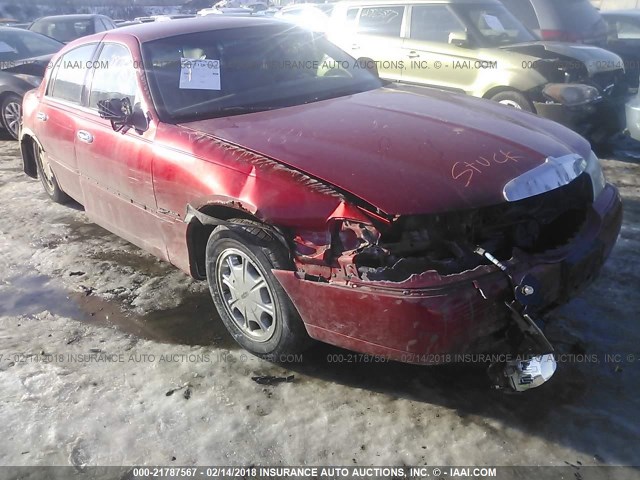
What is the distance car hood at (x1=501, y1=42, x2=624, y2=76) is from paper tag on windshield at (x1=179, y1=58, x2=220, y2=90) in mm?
4206

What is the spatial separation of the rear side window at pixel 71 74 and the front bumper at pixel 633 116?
209 inches

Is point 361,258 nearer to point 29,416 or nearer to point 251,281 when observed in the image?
point 251,281

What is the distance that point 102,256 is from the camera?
14.2 ft

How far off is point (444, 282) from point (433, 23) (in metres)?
5.60

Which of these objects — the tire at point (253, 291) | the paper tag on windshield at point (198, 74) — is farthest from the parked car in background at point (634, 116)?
the tire at point (253, 291)

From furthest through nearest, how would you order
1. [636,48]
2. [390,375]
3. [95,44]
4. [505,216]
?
[636,48] < [95,44] < [390,375] < [505,216]

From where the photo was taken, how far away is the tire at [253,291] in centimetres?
263

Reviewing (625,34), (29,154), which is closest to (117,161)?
(29,154)

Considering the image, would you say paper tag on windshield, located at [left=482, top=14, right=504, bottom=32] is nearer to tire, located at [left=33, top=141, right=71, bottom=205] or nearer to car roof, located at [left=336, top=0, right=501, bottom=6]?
car roof, located at [left=336, top=0, right=501, bottom=6]

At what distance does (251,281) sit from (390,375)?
2.72 ft

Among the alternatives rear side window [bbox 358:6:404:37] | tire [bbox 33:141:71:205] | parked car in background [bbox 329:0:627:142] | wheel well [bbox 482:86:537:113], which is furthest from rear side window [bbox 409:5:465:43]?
tire [bbox 33:141:71:205]

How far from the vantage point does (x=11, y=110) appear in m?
8.08

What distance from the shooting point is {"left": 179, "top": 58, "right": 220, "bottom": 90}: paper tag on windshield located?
3.42 metres

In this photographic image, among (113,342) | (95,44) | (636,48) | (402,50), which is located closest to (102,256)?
(113,342)
